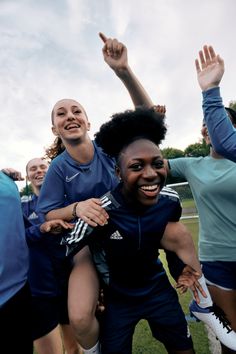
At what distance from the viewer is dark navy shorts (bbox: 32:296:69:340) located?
2805mm

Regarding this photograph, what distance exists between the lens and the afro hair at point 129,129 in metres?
2.38

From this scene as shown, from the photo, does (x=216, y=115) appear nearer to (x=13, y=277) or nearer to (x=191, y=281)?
(x=191, y=281)

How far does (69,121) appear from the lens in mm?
2758

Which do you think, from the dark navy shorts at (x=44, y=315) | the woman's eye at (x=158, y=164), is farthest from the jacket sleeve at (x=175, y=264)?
the dark navy shorts at (x=44, y=315)

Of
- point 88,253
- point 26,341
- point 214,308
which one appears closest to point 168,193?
point 88,253

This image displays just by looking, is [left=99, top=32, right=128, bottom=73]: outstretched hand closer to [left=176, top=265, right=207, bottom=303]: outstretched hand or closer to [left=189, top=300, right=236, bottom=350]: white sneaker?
[left=176, top=265, right=207, bottom=303]: outstretched hand

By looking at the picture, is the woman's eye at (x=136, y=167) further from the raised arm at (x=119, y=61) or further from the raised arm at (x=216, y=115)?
the raised arm at (x=119, y=61)

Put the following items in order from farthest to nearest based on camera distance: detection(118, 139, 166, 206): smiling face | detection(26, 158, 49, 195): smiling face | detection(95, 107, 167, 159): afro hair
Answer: detection(26, 158, 49, 195): smiling face, detection(95, 107, 167, 159): afro hair, detection(118, 139, 166, 206): smiling face

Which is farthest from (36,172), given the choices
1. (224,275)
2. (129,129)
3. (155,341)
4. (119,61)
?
(224,275)

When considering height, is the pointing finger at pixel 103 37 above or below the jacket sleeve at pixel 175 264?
above

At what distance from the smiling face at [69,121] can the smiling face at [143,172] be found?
0.73 metres

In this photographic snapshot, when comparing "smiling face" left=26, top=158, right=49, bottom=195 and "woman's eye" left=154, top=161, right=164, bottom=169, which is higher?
"smiling face" left=26, top=158, right=49, bottom=195

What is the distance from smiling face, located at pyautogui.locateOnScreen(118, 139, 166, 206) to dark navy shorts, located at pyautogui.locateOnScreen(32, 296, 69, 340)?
1495 millimetres

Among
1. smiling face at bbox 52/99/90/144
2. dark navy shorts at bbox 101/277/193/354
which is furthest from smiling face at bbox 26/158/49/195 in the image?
dark navy shorts at bbox 101/277/193/354
